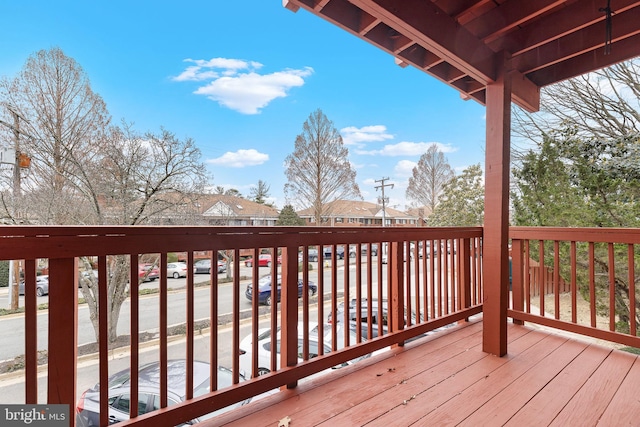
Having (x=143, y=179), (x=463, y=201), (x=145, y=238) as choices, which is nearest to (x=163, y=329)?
(x=145, y=238)

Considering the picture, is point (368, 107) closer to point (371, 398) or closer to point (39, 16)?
point (39, 16)

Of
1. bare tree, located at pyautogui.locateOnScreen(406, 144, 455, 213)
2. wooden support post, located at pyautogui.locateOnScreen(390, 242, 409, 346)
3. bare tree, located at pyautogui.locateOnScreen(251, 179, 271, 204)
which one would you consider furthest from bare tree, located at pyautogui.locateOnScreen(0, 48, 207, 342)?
bare tree, located at pyautogui.locateOnScreen(406, 144, 455, 213)

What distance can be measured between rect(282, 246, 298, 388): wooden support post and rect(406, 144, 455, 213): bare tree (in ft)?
35.7

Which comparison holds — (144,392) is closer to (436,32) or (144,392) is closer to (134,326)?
(134,326)

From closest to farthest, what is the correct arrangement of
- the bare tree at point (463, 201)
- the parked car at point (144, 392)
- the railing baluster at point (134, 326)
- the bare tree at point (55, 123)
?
the railing baluster at point (134, 326)
the parked car at point (144, 392)
the bare tree at point (55, 123)
the bare tree at point (463, 201)

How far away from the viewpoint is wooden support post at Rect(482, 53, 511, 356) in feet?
6.85

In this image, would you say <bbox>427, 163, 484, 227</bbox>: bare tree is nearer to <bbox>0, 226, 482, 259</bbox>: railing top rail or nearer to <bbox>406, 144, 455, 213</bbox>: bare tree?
<bbox>406, 144, 455, 213</bbox>: bare tree

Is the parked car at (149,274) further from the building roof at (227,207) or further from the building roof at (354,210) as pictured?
the building roof at (354,210)

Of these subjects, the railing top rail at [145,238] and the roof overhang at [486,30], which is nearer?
the railing top rail at [145,238]

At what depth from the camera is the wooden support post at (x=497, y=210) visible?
209 centimetres

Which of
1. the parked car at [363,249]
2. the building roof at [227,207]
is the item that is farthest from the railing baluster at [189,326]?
the building roof at [227,207]

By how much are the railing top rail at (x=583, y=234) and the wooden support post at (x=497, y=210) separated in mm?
690

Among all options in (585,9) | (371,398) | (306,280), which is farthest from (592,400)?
(585,9)

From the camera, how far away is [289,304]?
5.51ft
